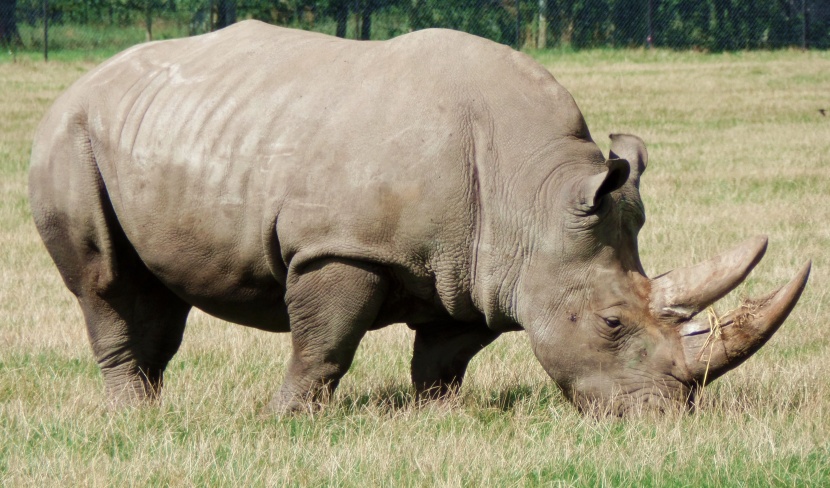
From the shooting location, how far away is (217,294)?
5551mm

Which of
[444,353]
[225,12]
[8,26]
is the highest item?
[225,12]

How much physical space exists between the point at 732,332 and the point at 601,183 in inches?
31.7

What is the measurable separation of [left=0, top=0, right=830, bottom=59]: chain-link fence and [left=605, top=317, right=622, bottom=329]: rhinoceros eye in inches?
892

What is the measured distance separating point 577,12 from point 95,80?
2324 cm

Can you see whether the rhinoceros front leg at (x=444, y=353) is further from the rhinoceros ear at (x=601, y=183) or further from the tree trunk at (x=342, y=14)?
the tree trunk at (x=342, y=14)

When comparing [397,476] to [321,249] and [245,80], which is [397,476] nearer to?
[321,249]

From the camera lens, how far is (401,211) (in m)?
4.99

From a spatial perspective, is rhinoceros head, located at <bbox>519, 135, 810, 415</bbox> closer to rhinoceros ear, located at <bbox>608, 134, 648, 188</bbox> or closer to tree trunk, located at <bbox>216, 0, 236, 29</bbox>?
rhinoceros ear, located at <bbox>608, 134, 648, 188</bbox>

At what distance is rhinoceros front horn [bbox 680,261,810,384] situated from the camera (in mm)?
4742

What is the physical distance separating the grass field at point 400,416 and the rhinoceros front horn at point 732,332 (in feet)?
0.84

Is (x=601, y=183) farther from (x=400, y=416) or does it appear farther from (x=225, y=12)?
(x=225, y=12)

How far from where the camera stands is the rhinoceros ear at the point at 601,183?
15.5ft

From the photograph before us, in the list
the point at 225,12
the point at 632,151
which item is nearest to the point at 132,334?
the point at 632,151

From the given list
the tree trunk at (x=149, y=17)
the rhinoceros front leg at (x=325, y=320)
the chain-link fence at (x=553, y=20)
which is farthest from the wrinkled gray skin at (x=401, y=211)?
the tree trunk at (x=149, y=17)
